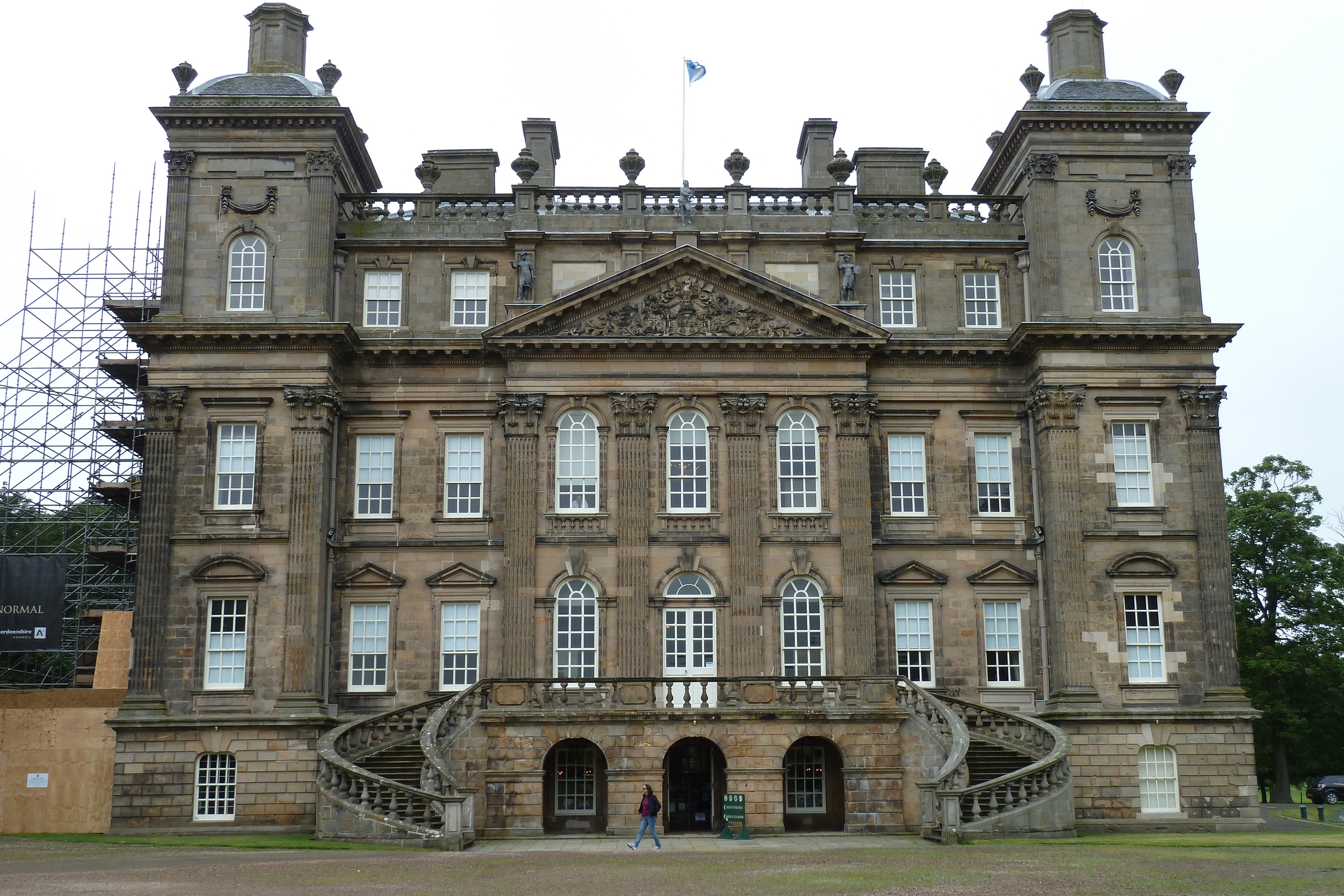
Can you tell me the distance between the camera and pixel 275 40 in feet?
143

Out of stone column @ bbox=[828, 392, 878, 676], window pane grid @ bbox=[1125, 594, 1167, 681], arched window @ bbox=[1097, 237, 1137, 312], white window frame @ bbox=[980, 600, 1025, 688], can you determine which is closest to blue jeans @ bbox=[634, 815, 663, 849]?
stone column @ bbox=[828, 392, 878, 676]

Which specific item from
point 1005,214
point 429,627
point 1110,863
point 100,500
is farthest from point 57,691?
point 1005,214

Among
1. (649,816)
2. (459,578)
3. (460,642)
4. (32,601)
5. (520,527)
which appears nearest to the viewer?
(649,816)

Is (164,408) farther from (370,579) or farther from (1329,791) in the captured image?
(1329,791)

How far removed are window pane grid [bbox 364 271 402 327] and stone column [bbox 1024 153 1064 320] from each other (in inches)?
752

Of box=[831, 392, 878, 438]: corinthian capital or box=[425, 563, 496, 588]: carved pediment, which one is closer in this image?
box=[425, 563, 496, 588]: carved pediment

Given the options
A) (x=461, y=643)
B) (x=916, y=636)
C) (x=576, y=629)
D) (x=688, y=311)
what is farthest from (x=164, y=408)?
(x=916, y=636)

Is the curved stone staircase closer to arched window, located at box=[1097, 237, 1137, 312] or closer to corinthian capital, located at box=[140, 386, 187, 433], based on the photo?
corinthian capital, located at box=[140, 386, 187, 433]

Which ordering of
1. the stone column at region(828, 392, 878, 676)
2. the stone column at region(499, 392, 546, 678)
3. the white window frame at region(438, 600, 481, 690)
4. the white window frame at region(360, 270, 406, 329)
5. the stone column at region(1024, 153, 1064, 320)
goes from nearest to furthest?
the stone column at region(499, 392, 546, 678) → the stone column at region(828, 392, 878, 676) → the white window frame at region(438, 600, 481, 690) → the stone column at region(1024, 153, 1064, 320) → the white window frame at region(360, 270, 406, 329)

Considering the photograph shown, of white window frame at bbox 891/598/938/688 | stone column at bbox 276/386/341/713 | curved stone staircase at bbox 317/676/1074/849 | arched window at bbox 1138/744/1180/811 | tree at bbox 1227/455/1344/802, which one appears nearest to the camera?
curved stone staircase at bbox 317/676/1074/849

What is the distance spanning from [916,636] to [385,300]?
1870 cm

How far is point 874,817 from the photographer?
1436 inches

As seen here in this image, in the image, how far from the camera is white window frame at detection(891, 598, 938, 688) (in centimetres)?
4041

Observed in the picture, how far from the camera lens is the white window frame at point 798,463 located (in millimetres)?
40656
